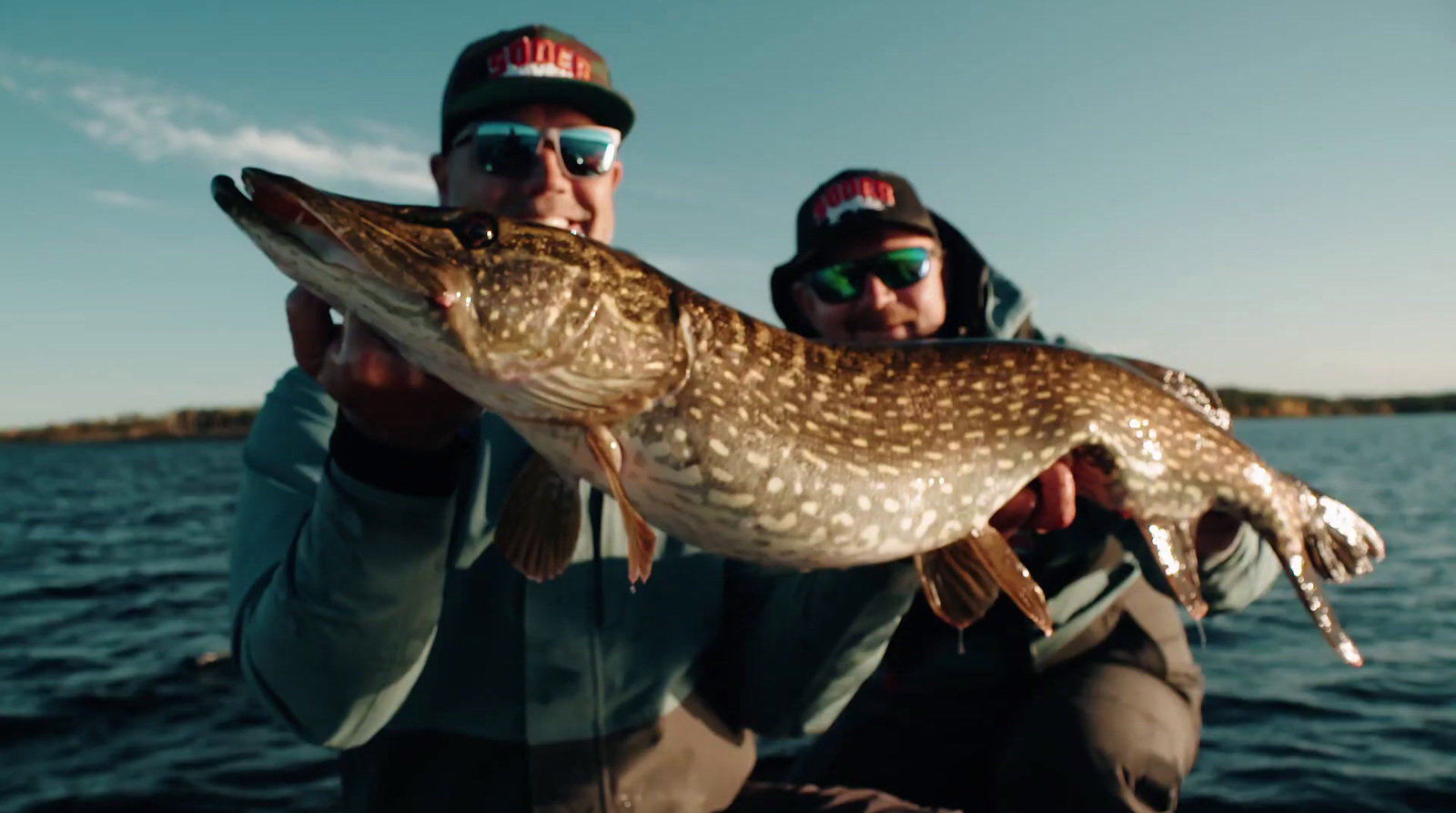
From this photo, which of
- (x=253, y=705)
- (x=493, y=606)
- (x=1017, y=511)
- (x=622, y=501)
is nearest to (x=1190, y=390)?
(x=1017, y=511)

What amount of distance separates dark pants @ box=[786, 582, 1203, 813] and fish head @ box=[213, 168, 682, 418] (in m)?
2.16

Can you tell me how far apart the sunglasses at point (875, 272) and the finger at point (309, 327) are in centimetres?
247

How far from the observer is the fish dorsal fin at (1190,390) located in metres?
2.74

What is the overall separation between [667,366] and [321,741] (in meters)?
1.26

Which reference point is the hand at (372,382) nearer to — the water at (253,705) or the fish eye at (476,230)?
the fish eye at (476,230)

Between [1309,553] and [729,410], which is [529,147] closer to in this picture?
[729,410]

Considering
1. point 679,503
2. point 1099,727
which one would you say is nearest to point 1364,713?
point 1099,727

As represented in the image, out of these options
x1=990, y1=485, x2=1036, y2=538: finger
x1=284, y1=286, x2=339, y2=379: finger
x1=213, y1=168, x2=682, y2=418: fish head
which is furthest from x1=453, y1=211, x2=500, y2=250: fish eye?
x1=990, y1=485, x2=1036, y2=538: finger

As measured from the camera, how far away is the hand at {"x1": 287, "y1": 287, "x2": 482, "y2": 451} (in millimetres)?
1746

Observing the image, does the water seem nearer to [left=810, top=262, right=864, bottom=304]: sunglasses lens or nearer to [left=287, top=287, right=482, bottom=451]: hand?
[left=810, top=262, right=864, bottom=304]: sunglasses lens

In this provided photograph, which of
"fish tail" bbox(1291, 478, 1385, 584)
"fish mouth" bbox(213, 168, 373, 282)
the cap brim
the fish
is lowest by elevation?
"fish tail" bbox(1291, 478, 1385, 584)

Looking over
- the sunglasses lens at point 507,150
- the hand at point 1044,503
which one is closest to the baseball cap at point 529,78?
the sunglasses lens at point 507,150

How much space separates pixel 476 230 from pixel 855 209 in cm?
235

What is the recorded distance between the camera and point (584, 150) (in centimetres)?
293
